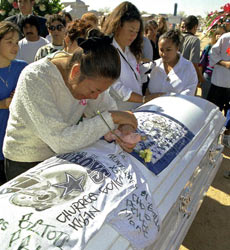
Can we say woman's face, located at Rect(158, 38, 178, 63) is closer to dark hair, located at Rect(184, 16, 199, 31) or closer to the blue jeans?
the blue jeans

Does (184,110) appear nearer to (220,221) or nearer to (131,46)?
(131,46)

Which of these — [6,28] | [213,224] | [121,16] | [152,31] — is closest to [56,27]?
[6,28]

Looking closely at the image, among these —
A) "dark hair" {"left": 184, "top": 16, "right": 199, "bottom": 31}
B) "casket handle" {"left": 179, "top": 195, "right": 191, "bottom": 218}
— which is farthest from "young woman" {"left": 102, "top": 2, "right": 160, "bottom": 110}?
"dark hair" {"left": 184, "top": 16, "right": 199, "bottom": 31}

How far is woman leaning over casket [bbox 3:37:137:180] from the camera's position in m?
1.27

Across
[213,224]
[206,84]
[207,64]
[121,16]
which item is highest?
[121,16]

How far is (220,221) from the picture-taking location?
2852mm

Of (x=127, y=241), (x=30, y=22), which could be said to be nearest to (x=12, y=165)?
(x=127, y=241)

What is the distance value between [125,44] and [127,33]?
10cm

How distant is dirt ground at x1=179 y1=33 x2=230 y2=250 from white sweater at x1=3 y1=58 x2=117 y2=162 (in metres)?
1.74

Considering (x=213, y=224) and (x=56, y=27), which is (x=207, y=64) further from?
(x=213, y=224)

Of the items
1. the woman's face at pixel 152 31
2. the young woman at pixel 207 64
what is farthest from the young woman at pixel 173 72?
the woman's face at pixel 152 31

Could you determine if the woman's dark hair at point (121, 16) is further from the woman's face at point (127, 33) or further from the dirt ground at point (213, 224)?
the dirt ground at point (213, 224)

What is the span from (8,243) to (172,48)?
7.64 ft

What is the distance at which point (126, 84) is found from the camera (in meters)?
2.43
